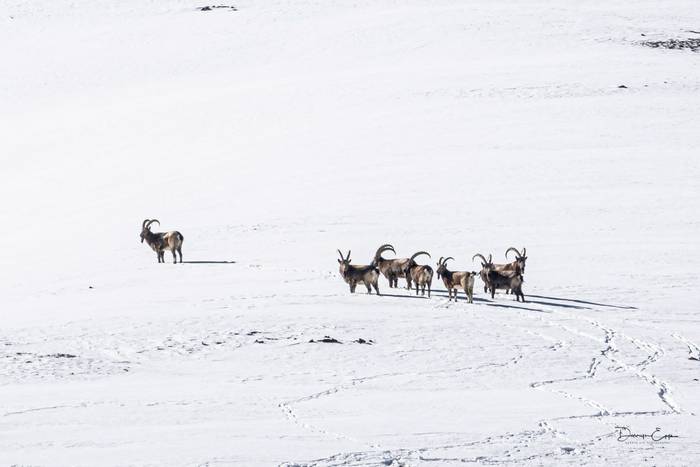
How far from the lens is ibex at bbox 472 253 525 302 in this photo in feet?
74.8

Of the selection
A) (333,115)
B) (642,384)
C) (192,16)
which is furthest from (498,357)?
(192,16)

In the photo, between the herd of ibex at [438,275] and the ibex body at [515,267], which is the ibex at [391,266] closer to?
the herd of ibex at [438,275]

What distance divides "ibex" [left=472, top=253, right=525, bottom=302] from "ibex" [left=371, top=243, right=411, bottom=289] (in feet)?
5.84

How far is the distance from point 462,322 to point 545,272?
21.9 ft

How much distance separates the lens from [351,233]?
99.5 ft

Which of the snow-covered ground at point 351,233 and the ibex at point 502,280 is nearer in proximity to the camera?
the snow-covered ground at point 351,233

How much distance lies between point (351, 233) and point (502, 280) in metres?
7.97

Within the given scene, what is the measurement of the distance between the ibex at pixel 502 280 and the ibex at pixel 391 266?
1.78 m

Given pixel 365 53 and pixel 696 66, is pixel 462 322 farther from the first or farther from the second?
pixel 365 53

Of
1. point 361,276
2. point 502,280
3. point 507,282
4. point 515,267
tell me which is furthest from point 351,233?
point 507,282

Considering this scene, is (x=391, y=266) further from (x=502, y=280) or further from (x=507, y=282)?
(x=507, y=282)

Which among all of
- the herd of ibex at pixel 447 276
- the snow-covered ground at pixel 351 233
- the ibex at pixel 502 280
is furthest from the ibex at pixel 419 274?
the ibex at pixel 502 280

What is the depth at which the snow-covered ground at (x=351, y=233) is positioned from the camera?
41.1 ft

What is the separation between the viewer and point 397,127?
4606cm
